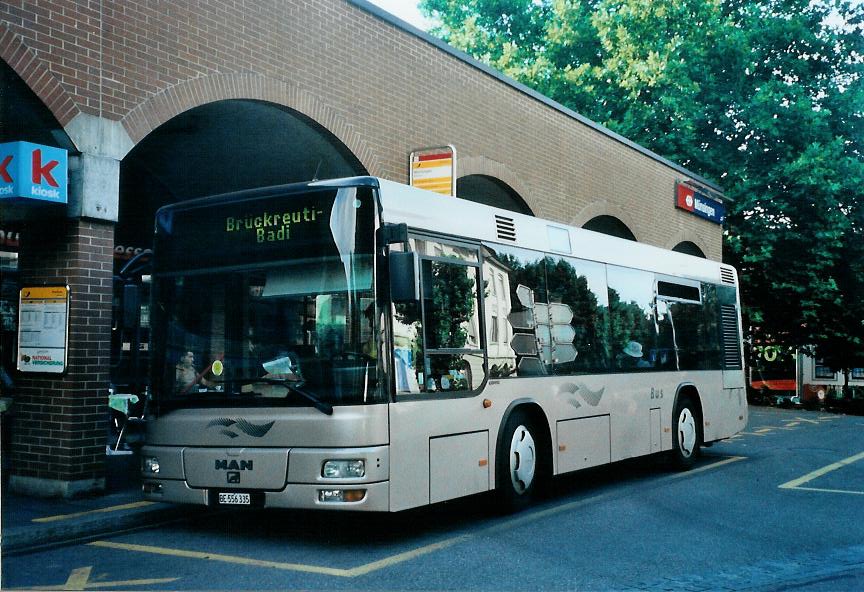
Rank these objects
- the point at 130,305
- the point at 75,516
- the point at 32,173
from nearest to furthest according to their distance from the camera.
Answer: the point at 75,516
the point at 32,173
the point at 130,305

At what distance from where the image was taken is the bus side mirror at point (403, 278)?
677 cm

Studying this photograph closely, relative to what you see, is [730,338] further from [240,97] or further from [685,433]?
[240,97]

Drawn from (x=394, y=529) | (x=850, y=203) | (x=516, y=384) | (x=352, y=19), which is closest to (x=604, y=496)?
(x=516, y=384)

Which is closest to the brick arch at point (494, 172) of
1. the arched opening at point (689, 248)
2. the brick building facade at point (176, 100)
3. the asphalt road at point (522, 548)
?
the brick building facade at point (176, 100)

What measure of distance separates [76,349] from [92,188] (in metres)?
1.50

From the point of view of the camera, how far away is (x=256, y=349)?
7.01 metres

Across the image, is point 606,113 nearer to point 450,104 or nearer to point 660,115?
point 660,115

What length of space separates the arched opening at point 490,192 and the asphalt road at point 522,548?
7.17 m

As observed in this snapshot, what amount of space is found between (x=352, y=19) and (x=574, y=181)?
23.7ft

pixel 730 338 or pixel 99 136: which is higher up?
pixel 99 136

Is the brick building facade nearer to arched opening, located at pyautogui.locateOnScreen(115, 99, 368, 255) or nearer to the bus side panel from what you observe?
arched opening, located at pyautogui.locateOnScreen(115, 99, 368, 255)

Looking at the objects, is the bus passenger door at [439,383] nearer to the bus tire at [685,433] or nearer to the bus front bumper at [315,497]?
the bus front bumper at [315,497]

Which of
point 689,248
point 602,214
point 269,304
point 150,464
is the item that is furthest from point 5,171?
point 689,248

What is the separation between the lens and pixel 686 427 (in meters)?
12.3
